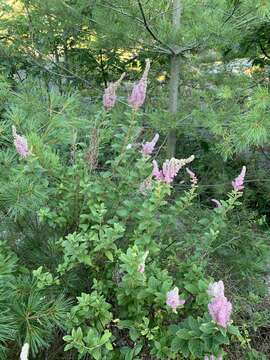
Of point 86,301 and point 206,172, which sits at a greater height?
point 86,301

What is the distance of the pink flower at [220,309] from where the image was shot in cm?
137

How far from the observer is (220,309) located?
1.39 metres

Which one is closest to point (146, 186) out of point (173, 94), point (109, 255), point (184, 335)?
point (109, 255)

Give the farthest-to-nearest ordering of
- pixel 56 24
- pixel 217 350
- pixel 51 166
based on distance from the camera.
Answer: pixel 56 24 → pixel 51 166 → pixel 217 350

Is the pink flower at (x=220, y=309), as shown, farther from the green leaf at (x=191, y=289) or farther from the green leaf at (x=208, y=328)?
the green leaf at (x=191, y=289)

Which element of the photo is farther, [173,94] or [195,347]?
[173,94]

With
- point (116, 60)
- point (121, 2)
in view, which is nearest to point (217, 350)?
point (121, 2)

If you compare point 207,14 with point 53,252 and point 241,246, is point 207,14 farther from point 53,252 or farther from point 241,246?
point 53,252

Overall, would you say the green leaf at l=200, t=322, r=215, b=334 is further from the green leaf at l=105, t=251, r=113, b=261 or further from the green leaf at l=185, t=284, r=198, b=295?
the green leaf at l=105, t=251, r=113, b=261

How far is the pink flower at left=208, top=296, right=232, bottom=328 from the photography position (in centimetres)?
137

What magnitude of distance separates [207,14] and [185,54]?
24.8 inches

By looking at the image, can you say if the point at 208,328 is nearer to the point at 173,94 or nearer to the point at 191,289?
the point at 191,289

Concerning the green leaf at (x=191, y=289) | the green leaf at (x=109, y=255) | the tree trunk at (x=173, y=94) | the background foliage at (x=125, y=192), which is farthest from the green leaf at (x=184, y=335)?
the tree trunk at (x=173, y=94)

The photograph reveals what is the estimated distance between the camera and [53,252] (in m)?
2.07
